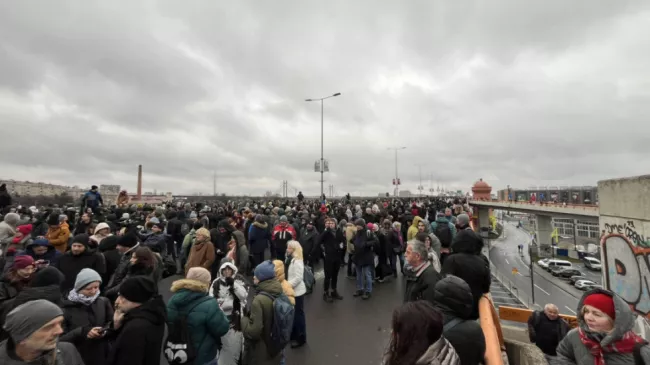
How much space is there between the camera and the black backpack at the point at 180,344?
2.79 metres

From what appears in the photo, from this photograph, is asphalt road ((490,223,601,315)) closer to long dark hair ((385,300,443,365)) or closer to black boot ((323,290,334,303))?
black boot ((323,290,334,303))

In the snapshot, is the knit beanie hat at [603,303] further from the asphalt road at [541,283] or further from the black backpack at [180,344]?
the asphalt road at [541,283]

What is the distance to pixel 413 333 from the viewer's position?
168 cm

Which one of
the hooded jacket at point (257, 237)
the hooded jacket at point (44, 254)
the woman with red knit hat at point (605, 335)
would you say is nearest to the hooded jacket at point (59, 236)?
the hooded jacket at point (44, 254)

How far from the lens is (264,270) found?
12.3 ft

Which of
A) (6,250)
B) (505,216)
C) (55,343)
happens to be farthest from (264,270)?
(505,216)

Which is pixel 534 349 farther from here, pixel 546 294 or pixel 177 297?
pixel 546 294

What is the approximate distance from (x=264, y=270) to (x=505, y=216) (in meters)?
157

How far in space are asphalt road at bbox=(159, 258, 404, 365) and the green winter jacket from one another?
6.01 ft

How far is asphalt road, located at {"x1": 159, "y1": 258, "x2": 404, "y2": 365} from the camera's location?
442 centimetres

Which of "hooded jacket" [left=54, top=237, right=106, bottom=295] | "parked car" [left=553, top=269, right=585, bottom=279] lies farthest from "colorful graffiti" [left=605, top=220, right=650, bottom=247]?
"parked car" [left=553, top=269, right=585, bottom=279]

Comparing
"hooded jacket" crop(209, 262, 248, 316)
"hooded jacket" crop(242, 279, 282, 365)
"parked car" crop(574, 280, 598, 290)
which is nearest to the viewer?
"hooded jacket" crop(242, 279, 282, 365)

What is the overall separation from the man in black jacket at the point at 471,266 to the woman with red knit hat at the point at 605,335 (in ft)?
2.57

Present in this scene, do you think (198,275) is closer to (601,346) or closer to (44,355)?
Result: (44,355)
